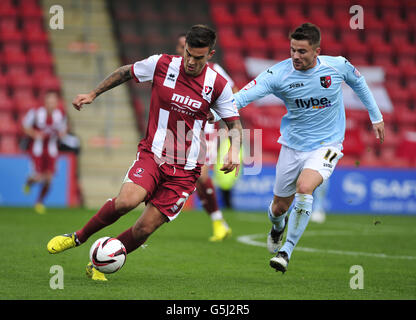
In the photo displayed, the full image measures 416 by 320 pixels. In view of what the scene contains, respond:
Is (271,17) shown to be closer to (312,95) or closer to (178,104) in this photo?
(312,95)

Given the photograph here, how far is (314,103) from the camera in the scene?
649 centimetres

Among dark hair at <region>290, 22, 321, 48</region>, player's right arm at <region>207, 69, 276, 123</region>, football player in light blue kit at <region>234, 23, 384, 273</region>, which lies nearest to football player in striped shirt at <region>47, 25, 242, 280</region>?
player's right arm at <region>207, 69, 276, 123</region>

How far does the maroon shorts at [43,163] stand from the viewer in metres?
13.2

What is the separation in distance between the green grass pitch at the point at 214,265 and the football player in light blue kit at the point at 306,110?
0.68 metres

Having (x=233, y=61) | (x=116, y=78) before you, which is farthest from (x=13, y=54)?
(x=116, y=78)

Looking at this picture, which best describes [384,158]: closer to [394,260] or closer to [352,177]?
[352,177]

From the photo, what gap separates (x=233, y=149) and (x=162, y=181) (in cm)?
65

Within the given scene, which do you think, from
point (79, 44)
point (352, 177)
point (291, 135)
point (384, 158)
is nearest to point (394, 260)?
point (291, 135)

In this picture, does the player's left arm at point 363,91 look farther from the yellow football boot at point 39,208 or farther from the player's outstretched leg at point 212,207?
the yellow football boot at point 39,208

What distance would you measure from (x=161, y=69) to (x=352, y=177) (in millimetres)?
9473

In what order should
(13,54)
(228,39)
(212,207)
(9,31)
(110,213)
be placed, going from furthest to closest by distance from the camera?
(228,39) → (9,31) → (13,54) → (212,207) → (110,213)

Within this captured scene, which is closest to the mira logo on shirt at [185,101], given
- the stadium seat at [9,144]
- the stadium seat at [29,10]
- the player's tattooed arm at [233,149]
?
the player's tattooed arm at [233,149]

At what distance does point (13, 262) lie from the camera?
Result: 6.48 meters

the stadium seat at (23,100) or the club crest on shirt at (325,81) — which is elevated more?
the stadium seat at (23,100)
